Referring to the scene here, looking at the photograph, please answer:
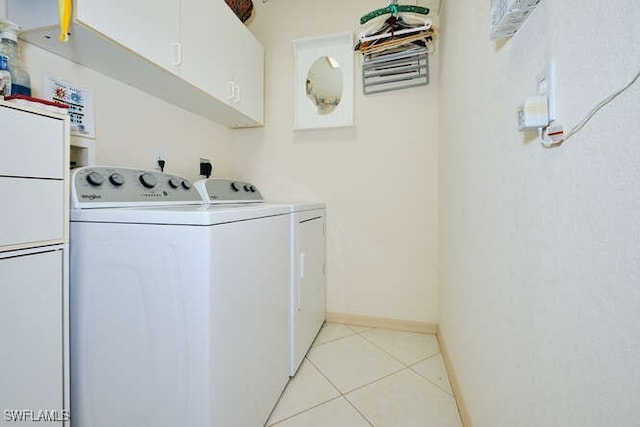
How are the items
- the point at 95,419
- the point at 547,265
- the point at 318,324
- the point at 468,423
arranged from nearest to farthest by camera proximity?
the point at 547,265 < the point at 95,419 < the point at 468,423 < the point at 318,324

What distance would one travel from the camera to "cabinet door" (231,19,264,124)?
1.81 m

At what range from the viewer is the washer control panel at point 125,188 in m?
0.93

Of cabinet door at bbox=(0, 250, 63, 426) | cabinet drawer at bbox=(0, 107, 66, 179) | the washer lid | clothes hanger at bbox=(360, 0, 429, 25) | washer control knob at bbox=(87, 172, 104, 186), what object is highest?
clothes hanger at bbox=(360, 0, 429, 25)

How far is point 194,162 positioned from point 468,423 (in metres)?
1.97

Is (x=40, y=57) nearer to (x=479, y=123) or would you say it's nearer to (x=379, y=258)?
(x=479, y=123)

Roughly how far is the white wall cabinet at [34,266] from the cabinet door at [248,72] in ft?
3.88

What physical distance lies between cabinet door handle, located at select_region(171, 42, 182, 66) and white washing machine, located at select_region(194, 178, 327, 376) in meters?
0.59

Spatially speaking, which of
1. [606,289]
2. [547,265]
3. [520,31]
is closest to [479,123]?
[520,31]

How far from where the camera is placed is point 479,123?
3.18 ft

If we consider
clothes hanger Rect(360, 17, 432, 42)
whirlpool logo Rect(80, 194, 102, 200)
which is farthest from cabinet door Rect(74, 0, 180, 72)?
clothes hanger Rect(360, 17, 432, 42)

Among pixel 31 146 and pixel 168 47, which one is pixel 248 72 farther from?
pixel 31 146

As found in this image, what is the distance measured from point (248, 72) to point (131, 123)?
0.87 meters

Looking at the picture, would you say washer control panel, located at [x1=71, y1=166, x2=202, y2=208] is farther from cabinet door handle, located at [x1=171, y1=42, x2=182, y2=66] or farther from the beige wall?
the beige wall

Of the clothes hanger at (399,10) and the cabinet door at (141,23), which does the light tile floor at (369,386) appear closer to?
the cabinet door at (141,23)
